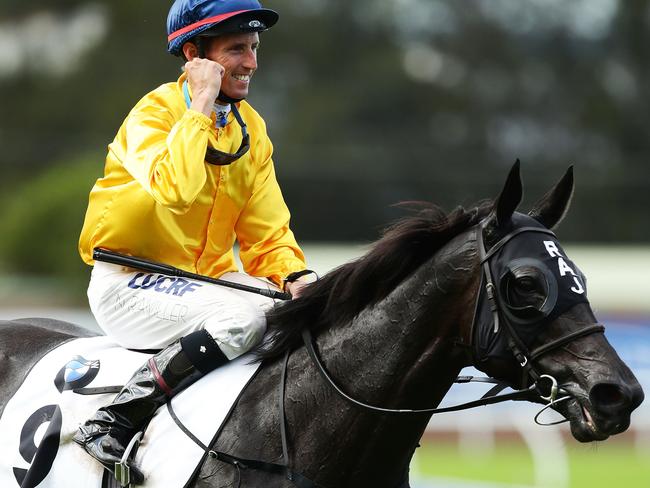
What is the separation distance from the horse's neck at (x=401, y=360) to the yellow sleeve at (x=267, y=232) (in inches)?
34.6

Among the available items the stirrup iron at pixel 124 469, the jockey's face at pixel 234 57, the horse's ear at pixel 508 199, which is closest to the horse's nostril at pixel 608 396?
the horse's ear at pixel 508 199

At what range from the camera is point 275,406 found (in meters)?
3.98

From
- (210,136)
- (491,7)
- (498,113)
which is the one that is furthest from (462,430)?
(491,7)

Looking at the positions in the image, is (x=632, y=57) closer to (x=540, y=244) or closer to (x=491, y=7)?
(x=491, y=7)

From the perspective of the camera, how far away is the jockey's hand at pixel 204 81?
4145 mm

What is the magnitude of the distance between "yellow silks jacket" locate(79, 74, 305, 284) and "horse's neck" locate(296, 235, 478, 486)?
747mm

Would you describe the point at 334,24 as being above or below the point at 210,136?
below

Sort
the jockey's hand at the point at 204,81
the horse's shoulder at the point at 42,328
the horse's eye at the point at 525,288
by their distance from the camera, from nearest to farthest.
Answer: the horse's eye at the point at 525,288
the jockey's hand at the point at 204,81
the horse's shoulder at the point at 42,328

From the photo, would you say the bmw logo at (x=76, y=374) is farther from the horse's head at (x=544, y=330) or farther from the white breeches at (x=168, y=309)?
the horse's head at (x=544, y=330)

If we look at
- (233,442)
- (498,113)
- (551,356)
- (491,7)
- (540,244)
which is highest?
(540,244)

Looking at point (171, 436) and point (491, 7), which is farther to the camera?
point (491, 7)

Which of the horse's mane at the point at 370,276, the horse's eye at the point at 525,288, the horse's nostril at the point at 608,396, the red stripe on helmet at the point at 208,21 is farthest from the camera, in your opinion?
the red stripe on helmet at the point at 208,21

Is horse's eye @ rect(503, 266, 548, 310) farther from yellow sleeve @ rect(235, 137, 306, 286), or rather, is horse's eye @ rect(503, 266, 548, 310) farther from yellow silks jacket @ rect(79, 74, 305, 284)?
yellow sleeve @ rect(235, 137, 306, 286)

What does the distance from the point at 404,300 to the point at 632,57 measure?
978 inches
